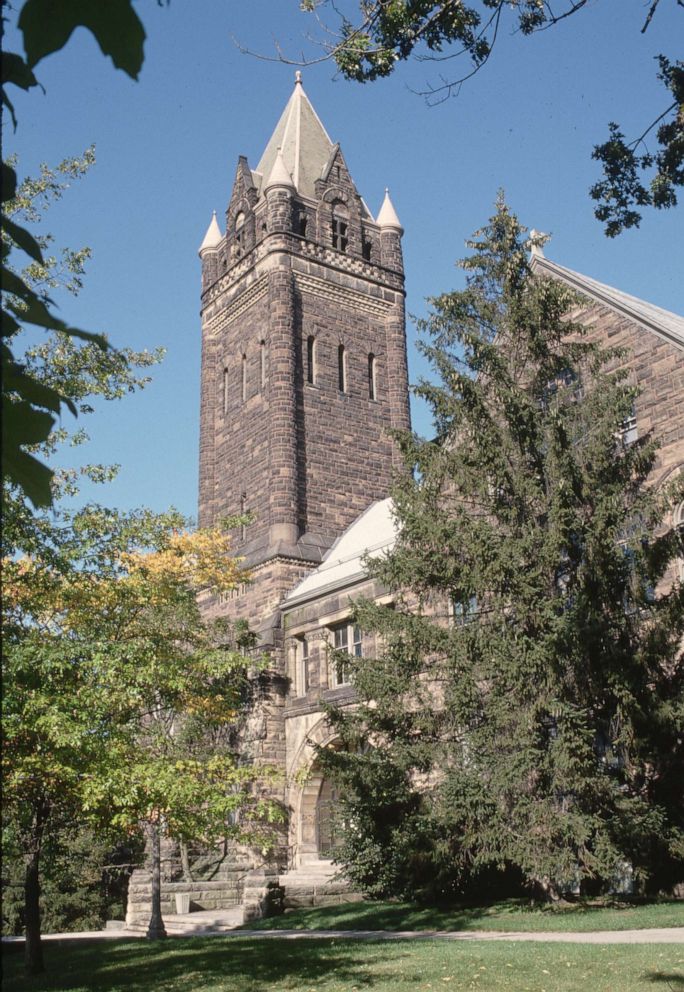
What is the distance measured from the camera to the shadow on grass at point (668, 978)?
782 centimetres

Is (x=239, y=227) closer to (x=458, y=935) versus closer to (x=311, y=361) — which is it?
(x=311, y=361)

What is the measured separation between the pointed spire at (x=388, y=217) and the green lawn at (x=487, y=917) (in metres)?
26.1

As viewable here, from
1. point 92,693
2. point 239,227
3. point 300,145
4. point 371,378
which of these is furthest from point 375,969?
point 300,145

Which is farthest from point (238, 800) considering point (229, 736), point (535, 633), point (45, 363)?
point (229, 736)

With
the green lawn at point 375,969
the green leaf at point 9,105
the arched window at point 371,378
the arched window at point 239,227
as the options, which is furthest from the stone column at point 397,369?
the green leaf at point 9,105

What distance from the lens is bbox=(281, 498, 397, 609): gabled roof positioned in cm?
2619

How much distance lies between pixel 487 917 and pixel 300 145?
102 ft

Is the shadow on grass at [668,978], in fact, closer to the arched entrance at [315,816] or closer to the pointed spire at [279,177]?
the arched entrance at [315,816]

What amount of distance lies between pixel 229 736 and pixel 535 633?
549 inches

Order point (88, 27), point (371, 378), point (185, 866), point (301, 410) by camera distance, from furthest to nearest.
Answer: point (371, 378)
point (301, 410)
point (185, 866)
point (88, 27)

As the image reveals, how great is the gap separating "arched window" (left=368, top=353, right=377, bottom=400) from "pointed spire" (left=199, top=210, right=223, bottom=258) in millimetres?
8262

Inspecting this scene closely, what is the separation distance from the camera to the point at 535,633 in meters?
15.8

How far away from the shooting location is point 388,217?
37.6 meters

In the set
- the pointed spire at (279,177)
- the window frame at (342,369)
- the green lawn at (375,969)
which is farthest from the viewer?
the pointed spire at (279,177)
